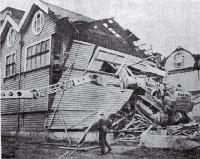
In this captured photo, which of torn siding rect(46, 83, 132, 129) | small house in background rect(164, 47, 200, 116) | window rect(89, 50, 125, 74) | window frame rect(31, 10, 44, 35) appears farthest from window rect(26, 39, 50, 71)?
small house in background rect(164, 47, 200, 116)

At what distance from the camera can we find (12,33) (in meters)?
10.0

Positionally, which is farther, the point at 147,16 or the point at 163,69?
the point at 163,69

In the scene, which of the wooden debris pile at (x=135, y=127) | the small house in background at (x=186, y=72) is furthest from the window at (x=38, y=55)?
the small house in background at (x=186, y=72)

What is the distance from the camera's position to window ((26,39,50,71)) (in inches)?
343

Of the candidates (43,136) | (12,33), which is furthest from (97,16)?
→ (12,33)

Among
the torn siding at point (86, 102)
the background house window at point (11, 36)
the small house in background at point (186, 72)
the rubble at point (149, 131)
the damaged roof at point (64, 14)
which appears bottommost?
the rubble at point (149, 131)

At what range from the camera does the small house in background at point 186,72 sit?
866cm

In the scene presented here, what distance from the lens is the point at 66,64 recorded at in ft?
26.1

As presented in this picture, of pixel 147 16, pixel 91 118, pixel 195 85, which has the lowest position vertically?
pixel 91 118

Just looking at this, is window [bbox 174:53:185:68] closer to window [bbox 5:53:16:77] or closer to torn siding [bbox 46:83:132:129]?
torn siding [bbox 46:83:132:129]

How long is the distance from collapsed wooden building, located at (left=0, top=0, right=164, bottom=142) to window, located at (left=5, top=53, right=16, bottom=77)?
248 millimetres

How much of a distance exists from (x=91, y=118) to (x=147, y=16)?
2.94m

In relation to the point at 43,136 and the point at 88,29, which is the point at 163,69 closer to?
the point at 88,29

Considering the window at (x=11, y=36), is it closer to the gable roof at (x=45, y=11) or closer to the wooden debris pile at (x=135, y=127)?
the gable roof at (x=45, y=11)
